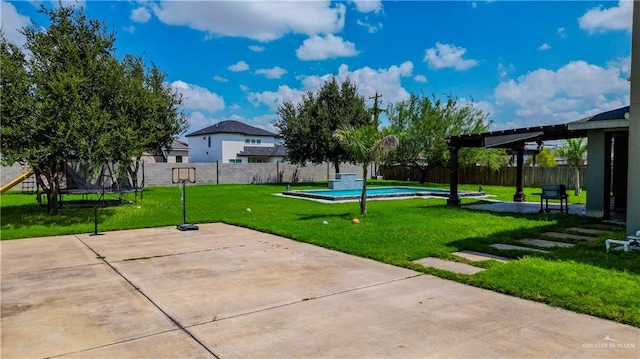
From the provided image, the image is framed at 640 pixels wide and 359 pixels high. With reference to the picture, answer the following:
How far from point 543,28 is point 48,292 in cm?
1343

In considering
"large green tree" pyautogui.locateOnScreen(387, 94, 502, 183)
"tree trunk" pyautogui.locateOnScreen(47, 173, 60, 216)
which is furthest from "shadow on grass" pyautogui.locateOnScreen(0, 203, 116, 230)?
"large green tree" pyautogui.locateOnScreen(387, 94, 502, 183)

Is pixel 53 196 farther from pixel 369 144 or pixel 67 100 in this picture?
pixel 369 144

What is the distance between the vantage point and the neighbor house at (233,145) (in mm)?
43844

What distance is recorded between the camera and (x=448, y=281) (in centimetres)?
502

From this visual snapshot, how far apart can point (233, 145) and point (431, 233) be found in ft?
126

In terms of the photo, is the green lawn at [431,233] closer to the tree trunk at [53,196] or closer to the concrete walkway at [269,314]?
the tree trunk at [53,196]

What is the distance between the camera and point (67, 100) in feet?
31.1

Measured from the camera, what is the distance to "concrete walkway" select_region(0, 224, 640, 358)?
318cm

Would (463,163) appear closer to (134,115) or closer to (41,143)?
(134,115)

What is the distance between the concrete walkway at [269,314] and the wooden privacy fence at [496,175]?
2188 centimetres

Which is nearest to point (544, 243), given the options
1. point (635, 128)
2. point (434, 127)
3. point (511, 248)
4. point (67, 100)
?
point (511, 248)

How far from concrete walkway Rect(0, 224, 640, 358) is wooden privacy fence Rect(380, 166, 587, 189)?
21.9 m

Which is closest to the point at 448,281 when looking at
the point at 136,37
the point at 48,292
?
the point at 48,292

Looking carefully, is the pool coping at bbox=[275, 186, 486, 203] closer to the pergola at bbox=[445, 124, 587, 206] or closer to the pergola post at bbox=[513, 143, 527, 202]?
the pergola post at bbox=[513, 143, 527, 202]
